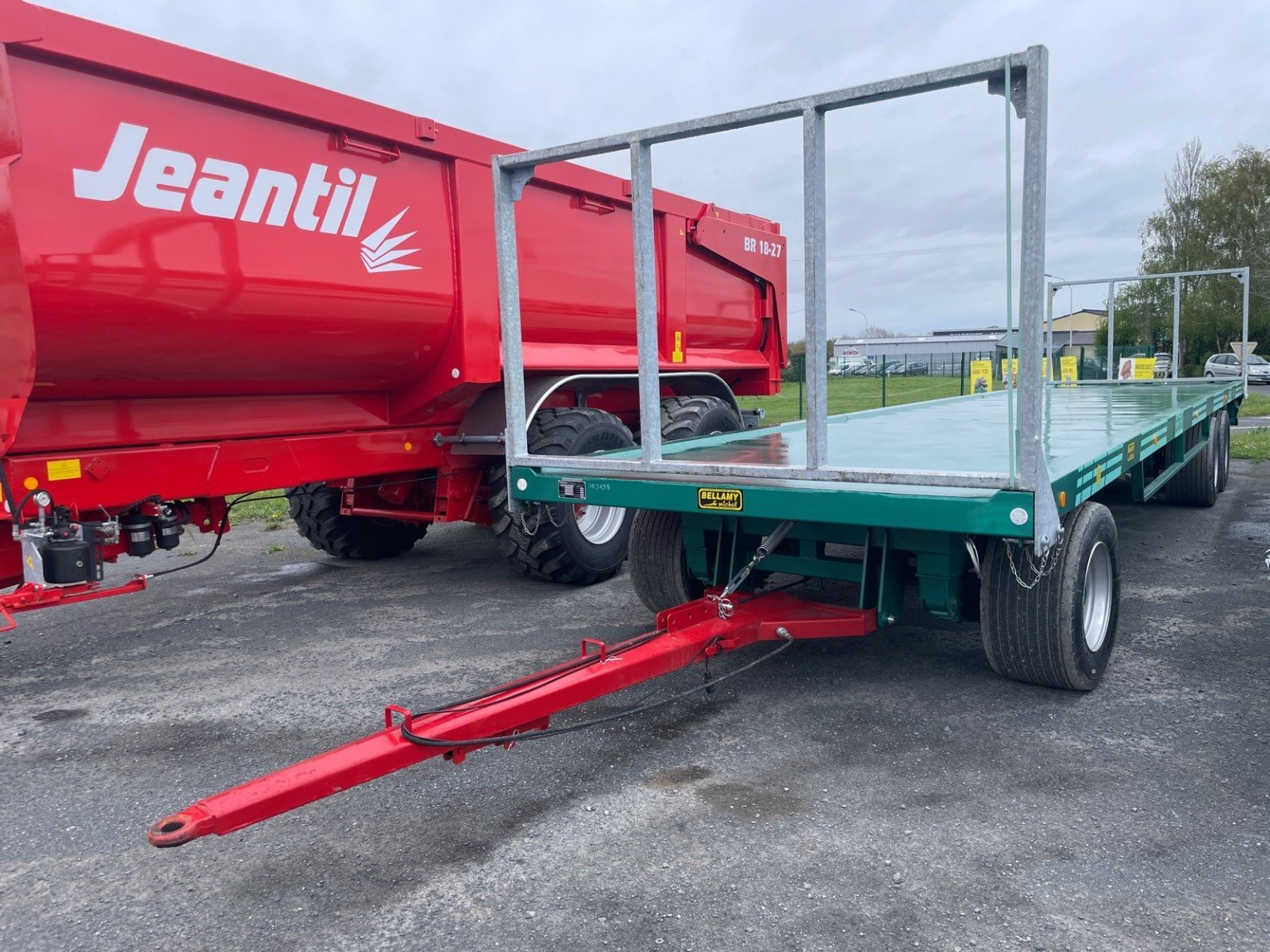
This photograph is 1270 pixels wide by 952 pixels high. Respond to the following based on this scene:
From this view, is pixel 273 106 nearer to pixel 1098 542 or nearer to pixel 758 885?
pixel 758 885

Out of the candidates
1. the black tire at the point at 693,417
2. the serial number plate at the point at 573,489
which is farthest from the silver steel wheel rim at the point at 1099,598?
the black tire at the point at 693,417

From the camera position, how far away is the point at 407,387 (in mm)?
5688

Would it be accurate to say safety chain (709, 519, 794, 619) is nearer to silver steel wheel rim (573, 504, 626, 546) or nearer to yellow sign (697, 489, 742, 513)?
yellow sign (697, 489, 742, 513)

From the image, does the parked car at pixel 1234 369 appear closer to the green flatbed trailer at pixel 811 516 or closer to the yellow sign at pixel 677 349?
the yellow sign at pixel 677 349

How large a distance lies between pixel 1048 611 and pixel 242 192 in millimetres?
3985

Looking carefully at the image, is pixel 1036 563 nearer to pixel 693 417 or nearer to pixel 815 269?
pixel 815 269

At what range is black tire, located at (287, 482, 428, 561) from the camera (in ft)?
23.4

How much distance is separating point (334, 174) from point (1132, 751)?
4428 mm

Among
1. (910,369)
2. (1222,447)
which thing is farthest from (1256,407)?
(1222,447)

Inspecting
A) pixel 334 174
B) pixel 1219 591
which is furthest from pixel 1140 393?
pixel 334 174

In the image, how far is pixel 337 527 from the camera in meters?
7.20

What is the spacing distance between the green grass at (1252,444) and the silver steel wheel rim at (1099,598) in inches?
395

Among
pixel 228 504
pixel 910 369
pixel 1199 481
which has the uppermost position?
pixel 910 369

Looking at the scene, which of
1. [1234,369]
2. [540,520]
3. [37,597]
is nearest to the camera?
[37,597]
